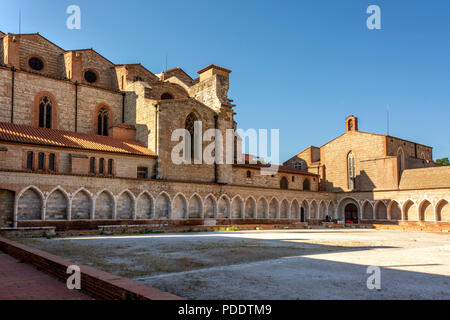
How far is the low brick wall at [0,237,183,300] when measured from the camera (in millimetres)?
5290

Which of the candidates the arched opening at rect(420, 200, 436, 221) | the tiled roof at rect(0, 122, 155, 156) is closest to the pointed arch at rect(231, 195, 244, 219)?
the tiled roof at rect(0, 122, 155, 156)

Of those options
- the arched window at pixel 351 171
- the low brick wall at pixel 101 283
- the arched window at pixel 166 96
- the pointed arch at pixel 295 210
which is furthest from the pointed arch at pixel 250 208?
the low brick wall at pixel 101 283

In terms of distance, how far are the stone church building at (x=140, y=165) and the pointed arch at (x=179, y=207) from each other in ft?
0.33

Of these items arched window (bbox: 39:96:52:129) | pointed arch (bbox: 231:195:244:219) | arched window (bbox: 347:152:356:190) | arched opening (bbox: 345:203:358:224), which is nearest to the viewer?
arched window (bbox: 39:96:52:129)

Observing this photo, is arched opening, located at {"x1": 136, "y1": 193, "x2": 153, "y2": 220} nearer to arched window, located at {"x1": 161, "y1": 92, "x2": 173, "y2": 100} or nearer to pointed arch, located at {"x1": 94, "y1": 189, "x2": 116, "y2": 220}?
pointed arch, located at {"x1": 94, "y1": 189, "x2": 116, "y2": 220}

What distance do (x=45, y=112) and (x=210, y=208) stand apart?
596 inches

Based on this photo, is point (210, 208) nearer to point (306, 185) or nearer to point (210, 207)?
point (210, 207)

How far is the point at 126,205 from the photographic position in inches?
1038

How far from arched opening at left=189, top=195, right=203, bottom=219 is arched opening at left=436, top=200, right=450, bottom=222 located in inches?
896

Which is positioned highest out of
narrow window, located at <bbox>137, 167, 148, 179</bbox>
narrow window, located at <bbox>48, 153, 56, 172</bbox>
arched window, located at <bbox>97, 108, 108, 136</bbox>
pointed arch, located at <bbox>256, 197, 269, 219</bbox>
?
arched window, located at <bbox>97, 108, 108, 136</bbox>

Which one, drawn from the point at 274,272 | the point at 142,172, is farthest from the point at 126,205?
the point at 274,272

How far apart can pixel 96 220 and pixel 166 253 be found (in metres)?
13.9

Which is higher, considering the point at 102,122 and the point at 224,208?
the point at 102,122

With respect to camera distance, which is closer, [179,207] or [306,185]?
[179,207]
